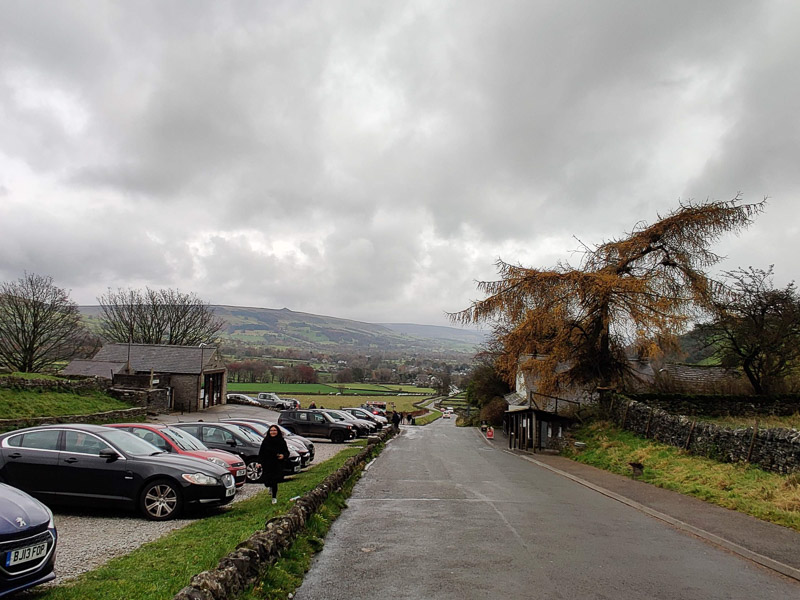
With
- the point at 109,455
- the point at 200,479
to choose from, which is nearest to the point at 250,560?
the point at 200,479

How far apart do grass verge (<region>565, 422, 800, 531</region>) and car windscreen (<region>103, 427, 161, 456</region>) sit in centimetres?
1151

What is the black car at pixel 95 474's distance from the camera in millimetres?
9688

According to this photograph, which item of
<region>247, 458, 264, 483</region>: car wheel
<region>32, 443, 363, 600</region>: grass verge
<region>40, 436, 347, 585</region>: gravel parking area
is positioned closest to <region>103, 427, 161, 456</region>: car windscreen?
<region>40, 436, 347, 585</region>: gravel parking area

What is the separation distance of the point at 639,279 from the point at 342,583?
2125 cm

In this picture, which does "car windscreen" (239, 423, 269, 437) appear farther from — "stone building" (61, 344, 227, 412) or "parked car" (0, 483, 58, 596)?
"stone building" (61, 344, 227, 412)

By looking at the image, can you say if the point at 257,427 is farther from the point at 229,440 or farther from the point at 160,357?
the point at 160,357

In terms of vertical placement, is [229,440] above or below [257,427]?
above

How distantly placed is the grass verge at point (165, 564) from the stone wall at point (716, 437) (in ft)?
39.4

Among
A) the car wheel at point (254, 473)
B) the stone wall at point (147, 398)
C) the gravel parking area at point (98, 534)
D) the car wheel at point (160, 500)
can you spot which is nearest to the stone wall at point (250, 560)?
the gravel parking area at point (98, 534)

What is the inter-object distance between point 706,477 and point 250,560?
13153mm

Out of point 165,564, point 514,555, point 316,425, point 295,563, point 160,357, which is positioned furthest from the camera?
point 160,357

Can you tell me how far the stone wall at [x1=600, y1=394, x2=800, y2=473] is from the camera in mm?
14078

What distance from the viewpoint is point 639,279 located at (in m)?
24.3

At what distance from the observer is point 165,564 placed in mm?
6656
